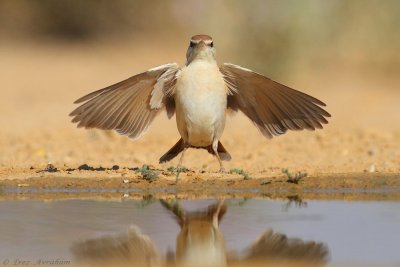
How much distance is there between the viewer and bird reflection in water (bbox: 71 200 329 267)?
653 centimetres

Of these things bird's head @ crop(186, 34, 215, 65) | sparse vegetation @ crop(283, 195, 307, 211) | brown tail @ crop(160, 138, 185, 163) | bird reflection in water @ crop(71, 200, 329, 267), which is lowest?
bird reflection in water @ crop(71, 200, 329, 267)

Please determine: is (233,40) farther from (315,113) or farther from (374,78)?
(315,113)

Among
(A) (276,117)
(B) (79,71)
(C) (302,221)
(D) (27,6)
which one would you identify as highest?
(D) (27,6)

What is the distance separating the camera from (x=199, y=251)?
22.5 ft

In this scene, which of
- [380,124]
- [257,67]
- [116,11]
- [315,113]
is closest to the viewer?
[315,113]

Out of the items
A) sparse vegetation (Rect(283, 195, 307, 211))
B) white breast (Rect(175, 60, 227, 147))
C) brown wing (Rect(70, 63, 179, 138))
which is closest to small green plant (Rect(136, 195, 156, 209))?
white breast (Rect(175, 60, 227, 147))

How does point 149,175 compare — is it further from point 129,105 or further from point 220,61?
point 220,61

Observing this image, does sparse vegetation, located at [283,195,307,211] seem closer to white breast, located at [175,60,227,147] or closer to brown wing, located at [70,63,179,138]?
white breast, located at [175,60,227,147]

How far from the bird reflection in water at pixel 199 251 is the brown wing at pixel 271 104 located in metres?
2.70

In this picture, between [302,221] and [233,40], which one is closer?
[302,221]

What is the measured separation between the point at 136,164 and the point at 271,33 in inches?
338

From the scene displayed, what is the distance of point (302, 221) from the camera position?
7.86 m

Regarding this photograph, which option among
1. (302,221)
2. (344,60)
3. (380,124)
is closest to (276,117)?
(302,221)

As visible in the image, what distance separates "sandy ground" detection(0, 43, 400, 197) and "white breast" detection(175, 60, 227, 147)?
1.59ft
